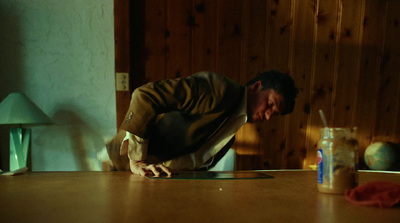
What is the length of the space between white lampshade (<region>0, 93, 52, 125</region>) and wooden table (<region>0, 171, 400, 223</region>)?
797mm

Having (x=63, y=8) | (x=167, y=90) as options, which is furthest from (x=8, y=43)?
(x=167, y=90)

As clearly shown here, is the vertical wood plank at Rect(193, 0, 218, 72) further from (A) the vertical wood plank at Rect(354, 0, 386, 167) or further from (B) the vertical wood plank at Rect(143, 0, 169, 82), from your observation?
(A) the vertical wood plank at Rect(354, 0, 386, 167)

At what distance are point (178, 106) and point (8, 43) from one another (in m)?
1.30

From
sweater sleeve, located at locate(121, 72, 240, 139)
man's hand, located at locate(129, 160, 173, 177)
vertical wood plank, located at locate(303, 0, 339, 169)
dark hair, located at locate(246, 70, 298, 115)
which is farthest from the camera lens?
vertical wood plank, located at locate(303, 0, 339, 169)

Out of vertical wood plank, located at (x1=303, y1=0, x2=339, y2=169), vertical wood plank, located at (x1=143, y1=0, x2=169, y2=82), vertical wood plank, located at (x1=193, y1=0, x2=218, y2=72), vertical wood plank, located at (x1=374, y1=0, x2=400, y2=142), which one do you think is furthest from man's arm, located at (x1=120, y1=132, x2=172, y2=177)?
vertical wood plank, located at (x1=374, y1=0, x2=400, y2=142)

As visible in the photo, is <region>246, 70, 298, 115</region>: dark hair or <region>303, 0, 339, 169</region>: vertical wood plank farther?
<region>303, 0, 339, 169</region>: vertical wood plank

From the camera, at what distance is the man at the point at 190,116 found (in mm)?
979

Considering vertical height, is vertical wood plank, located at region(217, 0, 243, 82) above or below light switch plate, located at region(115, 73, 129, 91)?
above

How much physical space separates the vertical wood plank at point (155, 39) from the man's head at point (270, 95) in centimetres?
83

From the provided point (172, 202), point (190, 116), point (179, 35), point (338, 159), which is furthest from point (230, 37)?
point (172, 202)

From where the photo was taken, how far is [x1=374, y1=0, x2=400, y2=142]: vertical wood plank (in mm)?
2221

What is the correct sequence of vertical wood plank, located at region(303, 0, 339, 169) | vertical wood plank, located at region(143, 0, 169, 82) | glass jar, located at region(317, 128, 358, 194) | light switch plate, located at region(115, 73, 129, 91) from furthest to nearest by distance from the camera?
vertical wood plank, located at region(303, 0, 339, 169) < vertical wood plank, located at region(143, 0, 169, 82) < light switch plate, located at region(115, 73, 129, 91) < glass jar, located at region(317, 128, 358, 194)

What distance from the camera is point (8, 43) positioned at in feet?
5.51

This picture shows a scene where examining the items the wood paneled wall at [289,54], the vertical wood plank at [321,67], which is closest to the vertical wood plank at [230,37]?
the wood paneled wall at [289,54]
